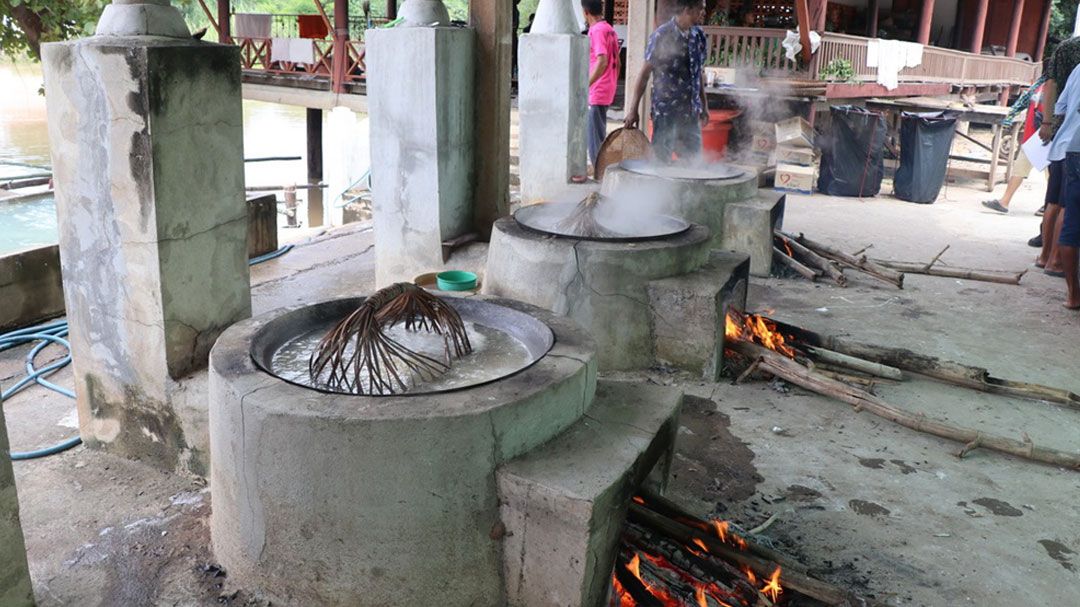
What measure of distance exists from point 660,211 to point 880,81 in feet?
35.2

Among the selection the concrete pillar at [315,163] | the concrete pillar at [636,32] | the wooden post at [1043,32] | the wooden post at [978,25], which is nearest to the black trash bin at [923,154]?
the concrete pillar at [636,32]

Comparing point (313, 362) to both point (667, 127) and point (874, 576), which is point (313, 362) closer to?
point (874, 576)

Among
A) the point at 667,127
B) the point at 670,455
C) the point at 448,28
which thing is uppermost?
the point at 448,28

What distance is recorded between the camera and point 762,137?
1288 cm

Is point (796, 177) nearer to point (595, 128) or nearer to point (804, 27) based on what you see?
point (804, 27)

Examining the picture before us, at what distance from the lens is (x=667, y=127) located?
7641mm

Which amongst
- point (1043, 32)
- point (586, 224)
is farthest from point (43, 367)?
point (1043, 32)

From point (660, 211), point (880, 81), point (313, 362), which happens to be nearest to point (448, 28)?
point (660, 211)

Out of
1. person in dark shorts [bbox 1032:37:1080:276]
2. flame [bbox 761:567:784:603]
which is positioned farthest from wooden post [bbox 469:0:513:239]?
person in dark shorts [bbox 1032:37:1080:276]

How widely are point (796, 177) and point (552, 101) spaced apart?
5848 mm

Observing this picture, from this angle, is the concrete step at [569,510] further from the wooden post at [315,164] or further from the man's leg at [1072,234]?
the wooden post at [315,164]

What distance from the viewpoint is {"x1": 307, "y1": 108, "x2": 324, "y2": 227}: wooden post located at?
19656mm

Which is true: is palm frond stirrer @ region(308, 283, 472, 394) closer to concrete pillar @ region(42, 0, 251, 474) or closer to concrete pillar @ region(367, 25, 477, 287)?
concrete pillar @ region(42, 0, 251, 474)

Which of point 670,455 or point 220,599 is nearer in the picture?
point 220,599
